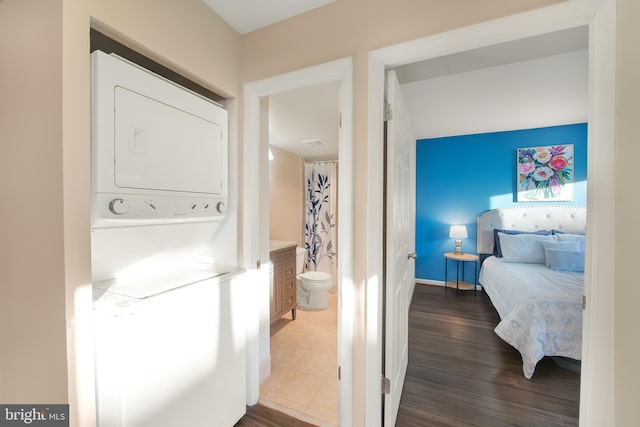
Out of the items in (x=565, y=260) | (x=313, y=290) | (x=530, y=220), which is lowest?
(x=313, y=290)

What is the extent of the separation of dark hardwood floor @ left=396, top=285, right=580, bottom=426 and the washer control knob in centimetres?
194

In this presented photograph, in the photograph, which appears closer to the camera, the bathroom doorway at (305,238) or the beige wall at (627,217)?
the beige wall at (627,217)

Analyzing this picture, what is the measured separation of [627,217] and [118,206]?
1975mm

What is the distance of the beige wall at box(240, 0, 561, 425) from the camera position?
116 centimetres

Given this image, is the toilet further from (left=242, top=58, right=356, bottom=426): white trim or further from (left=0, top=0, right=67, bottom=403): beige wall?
(left=0, top=0, right=67, bottom=403): beige wall

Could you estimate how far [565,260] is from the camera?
→ 2.92 meters

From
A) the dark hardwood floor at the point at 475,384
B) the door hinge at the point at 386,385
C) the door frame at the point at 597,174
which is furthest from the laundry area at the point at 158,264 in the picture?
the door frame at the point at 597,174

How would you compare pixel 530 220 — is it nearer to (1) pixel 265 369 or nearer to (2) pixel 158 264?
(1) pixel 265 369

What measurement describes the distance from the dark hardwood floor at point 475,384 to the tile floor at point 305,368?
1.68 feet

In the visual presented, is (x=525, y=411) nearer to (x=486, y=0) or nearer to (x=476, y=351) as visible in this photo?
(x=476, y=351)

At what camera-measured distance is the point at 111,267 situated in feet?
4.24

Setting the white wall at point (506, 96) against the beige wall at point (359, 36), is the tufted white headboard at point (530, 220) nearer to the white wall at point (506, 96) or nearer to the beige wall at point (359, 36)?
the white wall at point (506, 96)

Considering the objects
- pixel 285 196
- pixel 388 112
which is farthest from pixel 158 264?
pixel 285 196

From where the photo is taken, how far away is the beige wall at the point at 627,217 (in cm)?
88
